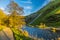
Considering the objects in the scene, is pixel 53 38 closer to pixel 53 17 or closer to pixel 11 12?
pixel 53 17

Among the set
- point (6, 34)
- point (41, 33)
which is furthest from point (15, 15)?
point (41, 33)

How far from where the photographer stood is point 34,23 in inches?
284

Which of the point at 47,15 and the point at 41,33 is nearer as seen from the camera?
the point at 41,33

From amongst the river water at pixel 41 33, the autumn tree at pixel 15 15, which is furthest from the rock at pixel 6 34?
the river water at pixel 41 33

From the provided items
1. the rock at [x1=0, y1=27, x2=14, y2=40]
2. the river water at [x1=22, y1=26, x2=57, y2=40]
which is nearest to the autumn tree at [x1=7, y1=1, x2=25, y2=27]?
the rock at [x1=0, y1=27, x2=14, y2=40]

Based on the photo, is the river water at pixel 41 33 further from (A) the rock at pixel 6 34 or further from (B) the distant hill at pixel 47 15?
(A) the rock at pixel 6 34

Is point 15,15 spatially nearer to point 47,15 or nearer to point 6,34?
point 6,34

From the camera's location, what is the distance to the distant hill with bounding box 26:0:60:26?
7.21 meters

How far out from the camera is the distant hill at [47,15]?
7211 mm

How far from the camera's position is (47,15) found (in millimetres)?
7230

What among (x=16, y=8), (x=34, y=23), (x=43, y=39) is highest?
(x=16, y=8)

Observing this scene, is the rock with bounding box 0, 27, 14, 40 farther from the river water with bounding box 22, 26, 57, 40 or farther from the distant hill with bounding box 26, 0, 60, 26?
the distant hill with bounding box 26, 0, 60, 26

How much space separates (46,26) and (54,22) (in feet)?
0.91

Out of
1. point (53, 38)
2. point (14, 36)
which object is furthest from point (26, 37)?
point (53, 38)
